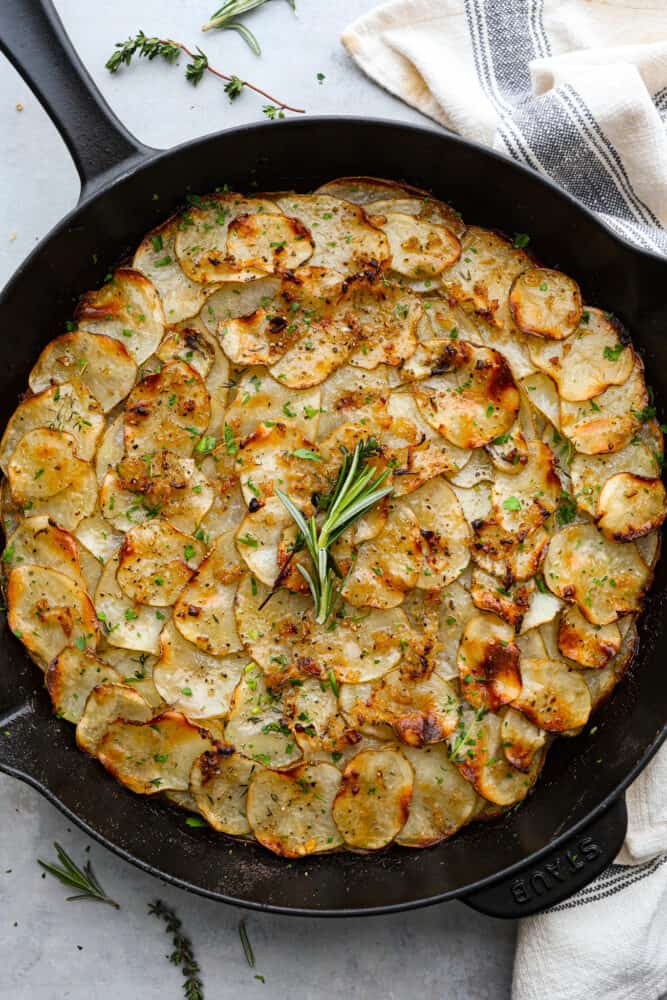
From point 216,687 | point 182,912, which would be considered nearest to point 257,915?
point 182,912

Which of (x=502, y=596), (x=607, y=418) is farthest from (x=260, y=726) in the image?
(x=607, y=418)

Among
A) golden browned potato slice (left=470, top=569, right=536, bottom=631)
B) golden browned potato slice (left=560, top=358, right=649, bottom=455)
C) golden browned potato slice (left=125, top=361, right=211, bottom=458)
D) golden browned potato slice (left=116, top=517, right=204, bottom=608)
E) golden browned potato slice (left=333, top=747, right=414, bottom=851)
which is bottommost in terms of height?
golden browned potato slice (left=333, top=747, right=414, bottom=851)

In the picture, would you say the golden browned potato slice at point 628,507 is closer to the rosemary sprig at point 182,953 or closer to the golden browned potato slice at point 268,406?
the golden browned potato slice at point 268,406

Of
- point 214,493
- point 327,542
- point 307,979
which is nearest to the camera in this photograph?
point 327,542

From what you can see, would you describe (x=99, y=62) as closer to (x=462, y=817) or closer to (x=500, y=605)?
(x=500, y=605)

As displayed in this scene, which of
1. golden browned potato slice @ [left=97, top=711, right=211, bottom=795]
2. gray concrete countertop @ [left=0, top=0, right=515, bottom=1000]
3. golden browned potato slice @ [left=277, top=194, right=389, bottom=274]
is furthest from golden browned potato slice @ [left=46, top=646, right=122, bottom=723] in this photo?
golden browned potato slice @ [left=277, top=194, right=389, bottom=274]

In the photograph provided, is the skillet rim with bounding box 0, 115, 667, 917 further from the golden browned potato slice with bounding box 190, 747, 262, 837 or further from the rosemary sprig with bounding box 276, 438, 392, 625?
the rosemary sprig with bounding box 276, 438, 392, 625

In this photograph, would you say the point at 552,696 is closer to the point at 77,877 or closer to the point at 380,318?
the point at 380,318
